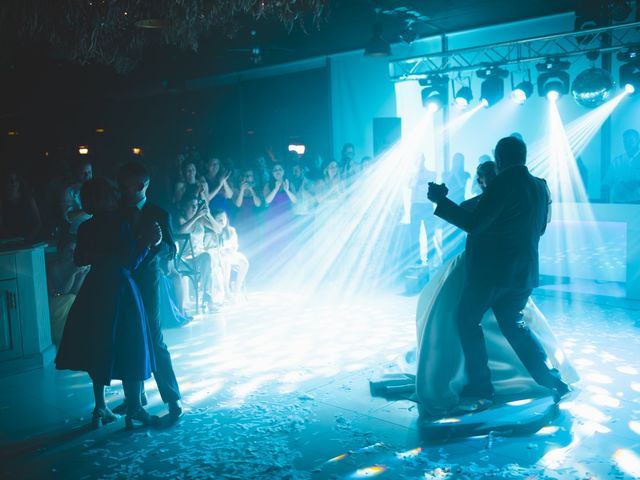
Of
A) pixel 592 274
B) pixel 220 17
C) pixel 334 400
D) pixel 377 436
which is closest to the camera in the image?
pixel 377 436

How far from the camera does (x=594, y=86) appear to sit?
292 inches

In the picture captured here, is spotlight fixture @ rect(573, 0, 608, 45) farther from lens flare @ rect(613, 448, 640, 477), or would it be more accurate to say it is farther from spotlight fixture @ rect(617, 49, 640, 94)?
lens flare @ rect(613, 448, 640, 477)

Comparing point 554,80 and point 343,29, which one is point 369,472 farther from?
point 343,29

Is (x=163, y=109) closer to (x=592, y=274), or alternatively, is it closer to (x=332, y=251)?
(x=332, y=251)

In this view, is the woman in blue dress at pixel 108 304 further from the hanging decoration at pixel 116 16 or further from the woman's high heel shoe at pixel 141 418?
the hanging decoration at pixel 116 16

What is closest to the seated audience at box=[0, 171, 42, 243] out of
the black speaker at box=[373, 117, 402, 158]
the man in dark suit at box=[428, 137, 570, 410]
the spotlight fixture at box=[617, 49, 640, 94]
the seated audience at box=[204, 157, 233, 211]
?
the seated audience at box=[204, 157, 233, 211]

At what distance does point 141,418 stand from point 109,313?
725mm

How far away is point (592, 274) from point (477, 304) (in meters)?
4.82

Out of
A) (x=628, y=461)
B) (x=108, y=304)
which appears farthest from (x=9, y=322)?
(x=628, y=461)

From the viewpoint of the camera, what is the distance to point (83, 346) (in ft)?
11.8

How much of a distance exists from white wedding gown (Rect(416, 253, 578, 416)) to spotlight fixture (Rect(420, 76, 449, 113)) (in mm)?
5441

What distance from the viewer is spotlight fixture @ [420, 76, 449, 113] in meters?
9.08

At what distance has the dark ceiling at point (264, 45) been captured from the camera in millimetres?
8477

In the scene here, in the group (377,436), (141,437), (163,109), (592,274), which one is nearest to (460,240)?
(592,274)
